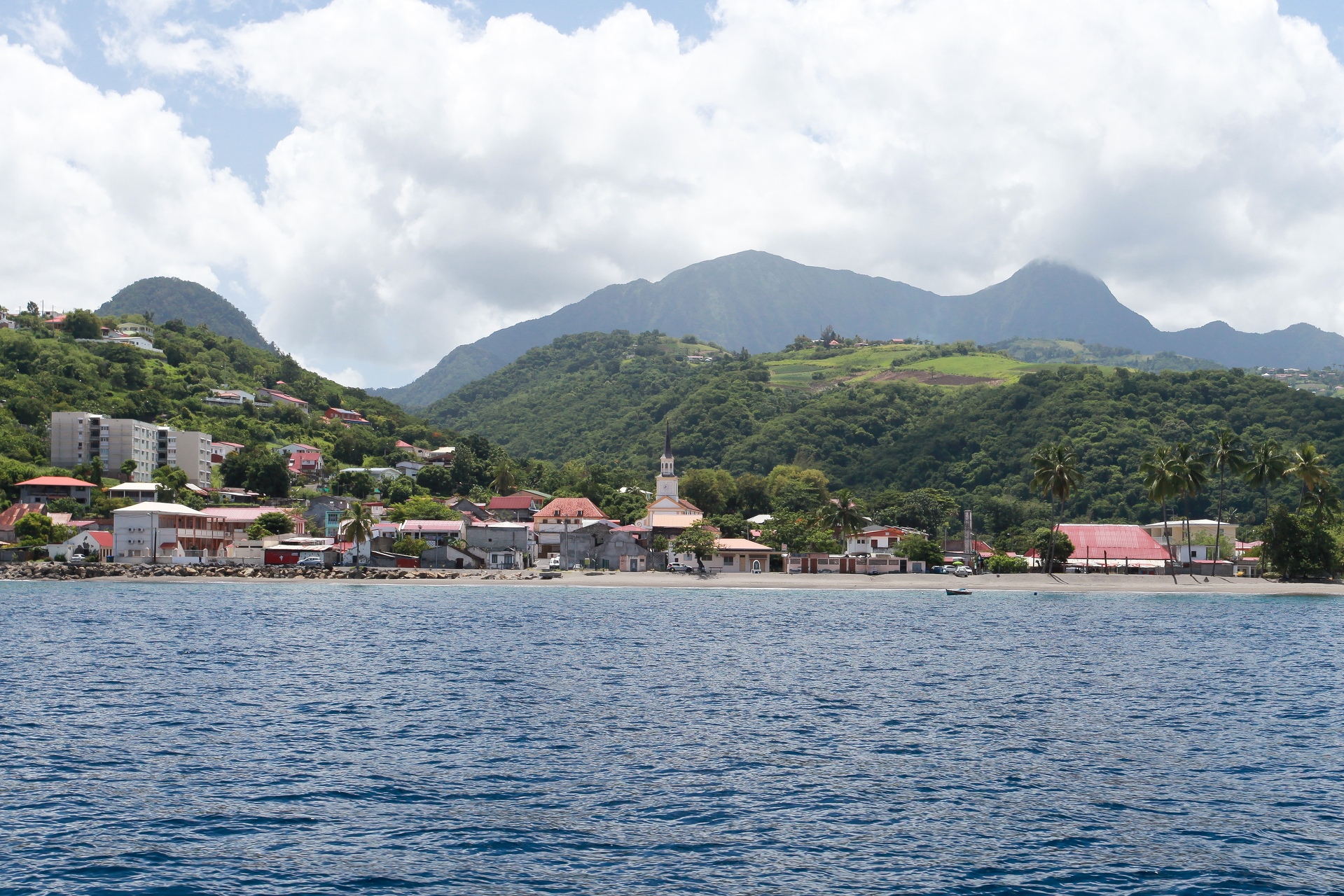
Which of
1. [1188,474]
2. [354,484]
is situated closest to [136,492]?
[354,484]

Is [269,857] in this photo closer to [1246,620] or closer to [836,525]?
[1246,620]

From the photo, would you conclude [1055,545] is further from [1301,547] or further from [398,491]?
[398,491]

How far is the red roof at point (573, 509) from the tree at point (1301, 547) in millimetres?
65463

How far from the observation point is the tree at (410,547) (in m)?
102

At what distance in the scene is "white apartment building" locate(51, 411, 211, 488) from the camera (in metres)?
130

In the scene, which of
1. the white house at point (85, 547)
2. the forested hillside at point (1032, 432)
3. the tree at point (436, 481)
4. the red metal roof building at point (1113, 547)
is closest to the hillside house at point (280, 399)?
the tree at point (436, 481)

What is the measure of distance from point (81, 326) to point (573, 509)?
377ft

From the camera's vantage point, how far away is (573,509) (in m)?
120

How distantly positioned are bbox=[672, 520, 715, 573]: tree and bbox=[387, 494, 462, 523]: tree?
28.4 metres

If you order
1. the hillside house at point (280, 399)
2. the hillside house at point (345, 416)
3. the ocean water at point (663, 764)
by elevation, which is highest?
the hillside house at point (280, 399)

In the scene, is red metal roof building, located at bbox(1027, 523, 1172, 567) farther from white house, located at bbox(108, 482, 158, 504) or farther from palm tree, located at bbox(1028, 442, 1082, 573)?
white house, located at bbox(108, 482, 158, 504)

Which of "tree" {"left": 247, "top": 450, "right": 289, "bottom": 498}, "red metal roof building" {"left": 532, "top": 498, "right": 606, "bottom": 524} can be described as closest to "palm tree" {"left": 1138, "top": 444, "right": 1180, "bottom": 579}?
"red metal roof building" {"left": 532, "top": 498, "right": 606, "bottom": 524}

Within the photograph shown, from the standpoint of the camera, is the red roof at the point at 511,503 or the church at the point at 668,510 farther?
the red roof at the point at 511,503

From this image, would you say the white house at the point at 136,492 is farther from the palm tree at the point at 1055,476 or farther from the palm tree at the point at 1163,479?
the palm tree at the point at 1163,479
